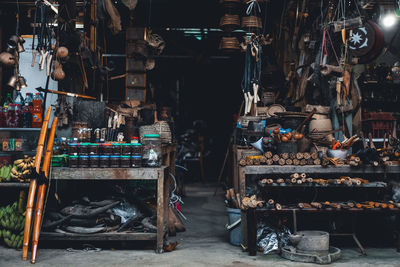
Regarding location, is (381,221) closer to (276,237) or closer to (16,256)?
(276,237)

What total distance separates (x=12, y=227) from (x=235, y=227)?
9.73ft

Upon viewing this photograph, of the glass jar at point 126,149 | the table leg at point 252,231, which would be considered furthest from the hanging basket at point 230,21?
the table leg at point 252,231

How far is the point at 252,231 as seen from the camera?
5.05 metres

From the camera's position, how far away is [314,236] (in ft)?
15.8

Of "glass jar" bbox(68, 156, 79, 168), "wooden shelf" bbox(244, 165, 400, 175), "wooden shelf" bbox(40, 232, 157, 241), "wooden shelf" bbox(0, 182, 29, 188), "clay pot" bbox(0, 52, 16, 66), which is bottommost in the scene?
"wooden shelf" bbox(40, 232, 157, 241)

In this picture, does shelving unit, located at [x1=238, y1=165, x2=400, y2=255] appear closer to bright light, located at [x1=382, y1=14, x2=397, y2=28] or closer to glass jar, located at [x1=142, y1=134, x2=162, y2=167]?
glass jar, located at [x1=142, y1=134, x2=162, y2=167]

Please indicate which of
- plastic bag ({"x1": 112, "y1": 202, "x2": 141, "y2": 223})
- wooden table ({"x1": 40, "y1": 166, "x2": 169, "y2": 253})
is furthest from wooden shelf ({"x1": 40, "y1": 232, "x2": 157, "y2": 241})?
plastic bag ({"x1": 112, "y1": 202, "x2": 141, "y2": 223})

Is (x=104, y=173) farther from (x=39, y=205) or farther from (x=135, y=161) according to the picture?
(x=39, y=205)

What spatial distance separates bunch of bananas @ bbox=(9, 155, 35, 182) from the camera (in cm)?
535

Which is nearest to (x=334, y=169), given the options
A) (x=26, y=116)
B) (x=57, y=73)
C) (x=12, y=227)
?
(x=57, y=73)

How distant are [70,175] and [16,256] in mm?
1157

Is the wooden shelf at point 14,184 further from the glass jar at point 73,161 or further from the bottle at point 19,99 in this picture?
the bottle at point 19,99

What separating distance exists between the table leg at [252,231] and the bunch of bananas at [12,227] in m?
2.94

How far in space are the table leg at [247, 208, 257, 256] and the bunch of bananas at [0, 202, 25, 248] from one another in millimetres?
2938
